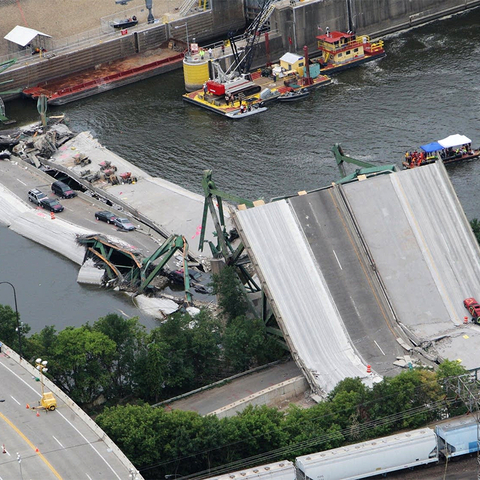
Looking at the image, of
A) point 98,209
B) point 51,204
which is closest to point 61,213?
point 51,204

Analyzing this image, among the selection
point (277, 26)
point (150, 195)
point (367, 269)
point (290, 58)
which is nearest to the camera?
point (367, 269)

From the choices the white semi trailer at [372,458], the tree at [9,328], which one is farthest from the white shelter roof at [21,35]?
the white semi trailer at [372,458]

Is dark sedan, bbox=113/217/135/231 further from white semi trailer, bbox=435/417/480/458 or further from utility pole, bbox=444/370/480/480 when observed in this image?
white semi trailer, bbox=435/417/480/458

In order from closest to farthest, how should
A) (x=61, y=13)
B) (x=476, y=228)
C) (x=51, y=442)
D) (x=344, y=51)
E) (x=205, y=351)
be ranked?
(x=51, y=442)
(x=205, y=351)
(x=476, y=228)
(x=344, y=51)
(x=61, y=13)

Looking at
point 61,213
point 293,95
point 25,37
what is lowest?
point 293,95

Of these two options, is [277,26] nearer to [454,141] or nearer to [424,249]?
[454,141]
